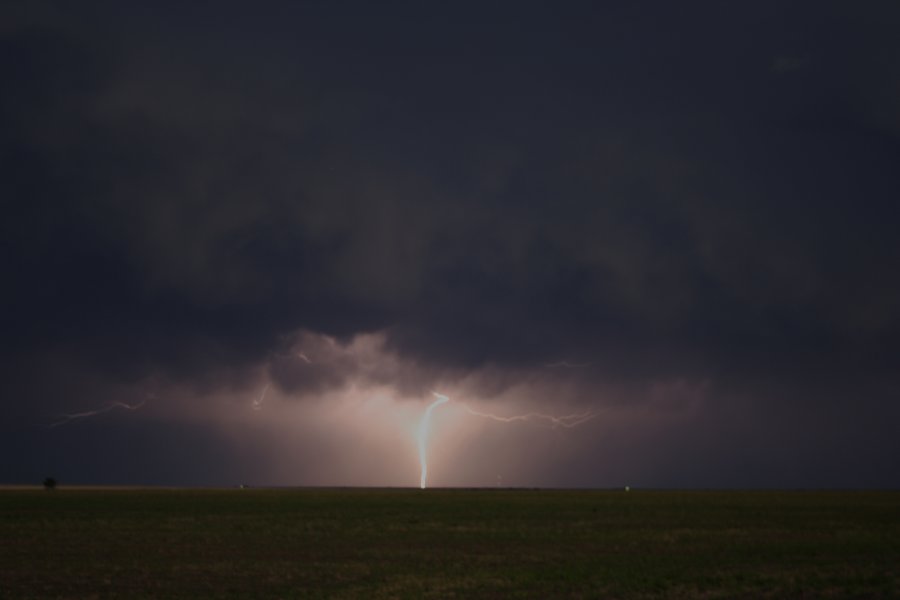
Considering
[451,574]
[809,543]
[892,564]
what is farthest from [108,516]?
[892,564]

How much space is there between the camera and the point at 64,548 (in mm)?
33406

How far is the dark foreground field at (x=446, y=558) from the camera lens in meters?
22.8

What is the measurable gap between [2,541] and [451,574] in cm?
2232

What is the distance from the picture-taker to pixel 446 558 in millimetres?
30188

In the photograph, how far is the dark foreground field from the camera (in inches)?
898

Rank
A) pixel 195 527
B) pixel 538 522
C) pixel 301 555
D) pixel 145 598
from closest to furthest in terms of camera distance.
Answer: pixel 145 598 → pixel 301 555 → pixel 195 527 → pixel 538 522

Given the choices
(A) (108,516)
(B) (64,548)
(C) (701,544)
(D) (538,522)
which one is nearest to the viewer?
(B) (64,548)

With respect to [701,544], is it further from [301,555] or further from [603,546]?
[301,555]

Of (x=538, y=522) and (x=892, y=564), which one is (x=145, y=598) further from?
(x=538, y=522)

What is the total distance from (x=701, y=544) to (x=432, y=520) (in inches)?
802

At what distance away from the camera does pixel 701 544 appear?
117 ft

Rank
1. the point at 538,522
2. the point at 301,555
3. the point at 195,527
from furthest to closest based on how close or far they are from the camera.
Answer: the point at 538,522 < the point at 195,527 < the point at 301,555

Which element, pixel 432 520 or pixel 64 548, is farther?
pixel 432 520

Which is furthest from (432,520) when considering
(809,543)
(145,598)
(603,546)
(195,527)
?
(145,598)
